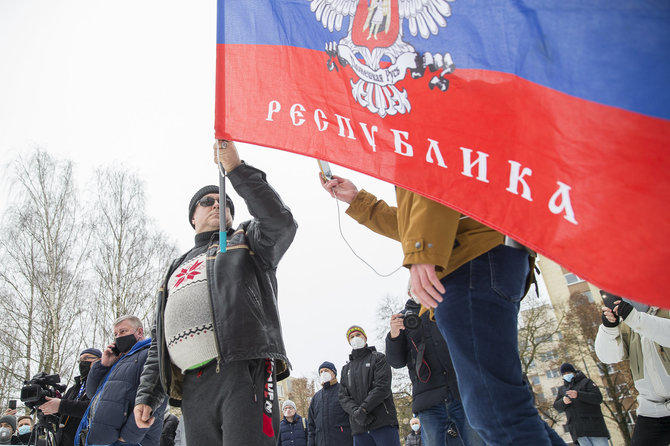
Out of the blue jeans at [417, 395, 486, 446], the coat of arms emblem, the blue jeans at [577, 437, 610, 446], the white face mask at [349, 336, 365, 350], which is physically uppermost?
the coat of arms emblem

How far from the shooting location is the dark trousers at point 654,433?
4.30m

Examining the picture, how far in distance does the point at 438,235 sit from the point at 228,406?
1.46 metres

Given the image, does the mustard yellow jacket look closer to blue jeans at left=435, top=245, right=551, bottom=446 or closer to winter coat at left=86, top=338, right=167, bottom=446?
blue jeans at left=435, top=245, right=551, bottom=446

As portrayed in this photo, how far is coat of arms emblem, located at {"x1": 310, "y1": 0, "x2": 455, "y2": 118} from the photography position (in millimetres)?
1943

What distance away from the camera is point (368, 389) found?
655 centimetres

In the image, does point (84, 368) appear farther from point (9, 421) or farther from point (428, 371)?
point (9, 421)

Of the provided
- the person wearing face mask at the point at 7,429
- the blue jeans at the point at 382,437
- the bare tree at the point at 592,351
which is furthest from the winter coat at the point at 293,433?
the bare tree at the point at 592,351

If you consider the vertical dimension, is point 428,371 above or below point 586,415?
above

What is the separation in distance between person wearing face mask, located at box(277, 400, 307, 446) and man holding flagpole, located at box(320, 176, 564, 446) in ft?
28.0

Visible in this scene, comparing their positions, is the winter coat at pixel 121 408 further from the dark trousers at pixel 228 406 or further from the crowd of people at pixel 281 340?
the dark trousers at pixel 228 406

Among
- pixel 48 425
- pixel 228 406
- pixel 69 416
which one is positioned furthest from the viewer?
pixel 69 416

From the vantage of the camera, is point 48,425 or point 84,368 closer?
point 48,425

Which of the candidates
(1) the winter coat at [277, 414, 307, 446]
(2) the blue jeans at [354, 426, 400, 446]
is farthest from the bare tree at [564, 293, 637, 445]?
(2) the blue jeans at [354, 426, 400, 446]

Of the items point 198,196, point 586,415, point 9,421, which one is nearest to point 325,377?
point 586,415
